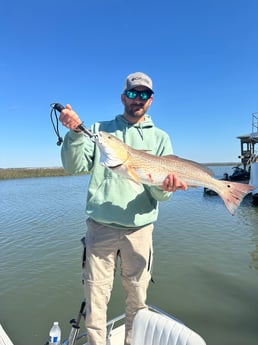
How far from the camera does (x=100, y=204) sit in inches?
118

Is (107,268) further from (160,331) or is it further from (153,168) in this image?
(153,168)

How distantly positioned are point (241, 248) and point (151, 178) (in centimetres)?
862

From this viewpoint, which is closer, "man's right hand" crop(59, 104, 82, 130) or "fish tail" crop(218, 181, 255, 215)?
"man's right hand" crop(59, 104, 82, 130)

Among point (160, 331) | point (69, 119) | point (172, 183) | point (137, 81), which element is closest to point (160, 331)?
point (160, 331)

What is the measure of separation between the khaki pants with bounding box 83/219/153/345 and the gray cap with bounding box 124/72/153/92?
5.22ft

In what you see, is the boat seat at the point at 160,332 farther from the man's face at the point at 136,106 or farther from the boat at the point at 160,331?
the man's face at the point at 136,106

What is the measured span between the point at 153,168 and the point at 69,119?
0.99m

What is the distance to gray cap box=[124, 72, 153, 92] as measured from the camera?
3091 millimetres

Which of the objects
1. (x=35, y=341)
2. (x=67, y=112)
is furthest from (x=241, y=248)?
(x=67, y=112)

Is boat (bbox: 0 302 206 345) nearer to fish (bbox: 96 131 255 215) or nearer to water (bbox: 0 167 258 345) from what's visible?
fish (bbox: 96 131 255 215)

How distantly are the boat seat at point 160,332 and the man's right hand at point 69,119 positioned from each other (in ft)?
6.63

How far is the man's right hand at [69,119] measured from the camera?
8.66 feet

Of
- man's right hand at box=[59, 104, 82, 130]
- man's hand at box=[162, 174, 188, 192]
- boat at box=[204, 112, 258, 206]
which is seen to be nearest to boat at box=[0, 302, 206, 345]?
man's hand at box=[162, 174, 188, 192]

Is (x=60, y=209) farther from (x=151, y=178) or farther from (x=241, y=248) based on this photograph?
(x=151, y=178)
